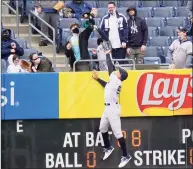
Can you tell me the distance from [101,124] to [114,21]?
2.15m

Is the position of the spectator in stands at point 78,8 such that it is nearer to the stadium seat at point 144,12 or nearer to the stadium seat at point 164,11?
the stadium seat at point 144,12

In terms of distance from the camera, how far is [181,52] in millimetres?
17688

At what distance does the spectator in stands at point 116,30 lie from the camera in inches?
711

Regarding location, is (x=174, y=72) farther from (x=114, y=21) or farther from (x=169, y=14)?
(x=169, y=14)

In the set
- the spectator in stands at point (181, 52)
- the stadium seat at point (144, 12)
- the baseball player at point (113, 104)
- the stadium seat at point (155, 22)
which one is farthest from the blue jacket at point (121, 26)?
the stadium seat at point (144, 12)

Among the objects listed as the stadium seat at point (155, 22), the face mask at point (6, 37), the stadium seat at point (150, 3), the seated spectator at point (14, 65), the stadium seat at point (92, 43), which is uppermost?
the stadium seat at point (150, 3)

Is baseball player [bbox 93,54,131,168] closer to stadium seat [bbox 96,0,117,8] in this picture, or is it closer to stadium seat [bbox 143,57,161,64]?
stadium seat [bbox 143,57,161,64]

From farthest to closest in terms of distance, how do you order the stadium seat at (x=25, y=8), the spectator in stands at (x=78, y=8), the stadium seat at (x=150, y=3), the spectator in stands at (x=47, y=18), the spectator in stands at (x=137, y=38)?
the stadium seat at (x=150, y=3) < the stadium seat at (x=25, y=8) < the spectator in stands at (x=78, y=8) < the spectator in stands at (x=47, y=18) < the spectator in stands at (x=137, y=38)

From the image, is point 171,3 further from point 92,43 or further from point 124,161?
point 124,161

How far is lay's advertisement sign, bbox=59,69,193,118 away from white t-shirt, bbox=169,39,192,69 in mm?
289

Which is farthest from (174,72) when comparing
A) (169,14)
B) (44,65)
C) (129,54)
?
(169,14)

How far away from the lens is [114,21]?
59.5 feet

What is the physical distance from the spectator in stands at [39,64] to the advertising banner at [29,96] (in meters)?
0.25

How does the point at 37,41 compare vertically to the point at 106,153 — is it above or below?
above
